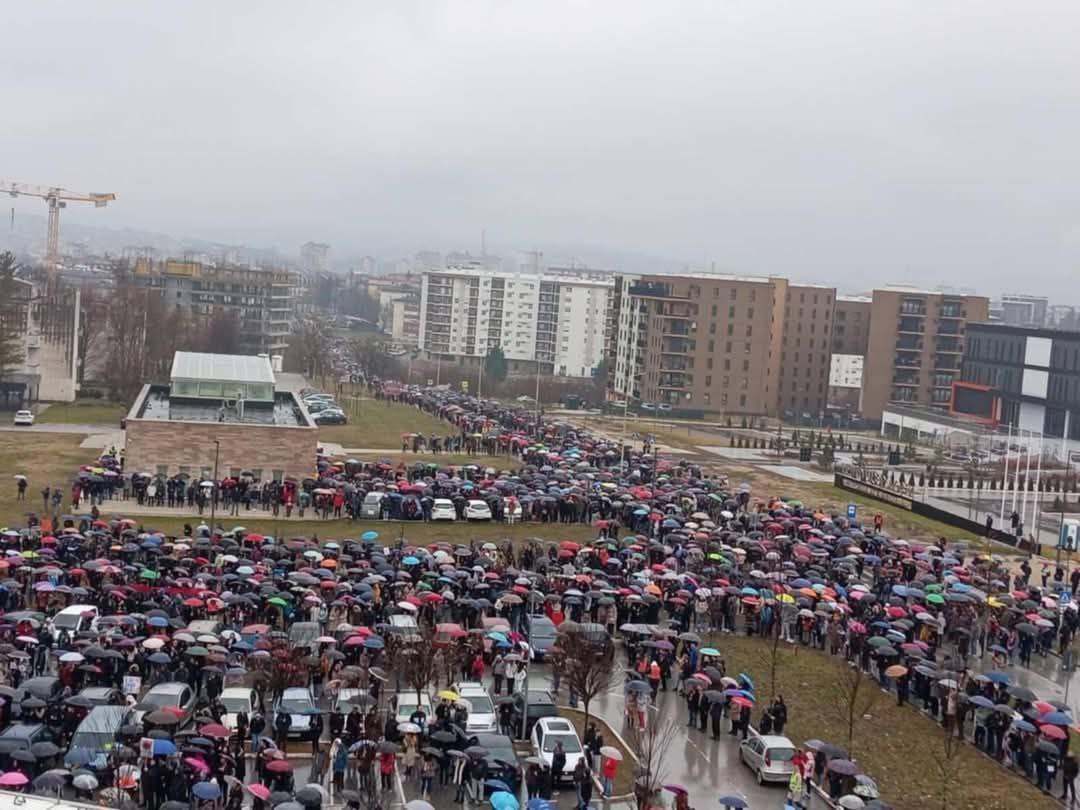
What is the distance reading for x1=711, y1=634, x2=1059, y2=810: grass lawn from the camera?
18.8 m

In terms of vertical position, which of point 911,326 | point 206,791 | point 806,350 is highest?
point 911,326

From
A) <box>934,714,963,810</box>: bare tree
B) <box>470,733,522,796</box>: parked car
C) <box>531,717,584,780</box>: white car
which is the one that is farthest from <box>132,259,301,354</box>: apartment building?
<box>470,733,522,796</box>: parked car

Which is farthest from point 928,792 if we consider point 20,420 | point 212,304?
point 212,304

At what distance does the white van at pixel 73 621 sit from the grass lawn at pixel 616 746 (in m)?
8.19

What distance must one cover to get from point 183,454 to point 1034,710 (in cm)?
2680

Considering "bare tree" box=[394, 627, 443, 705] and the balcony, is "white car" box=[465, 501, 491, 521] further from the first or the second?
the balcony

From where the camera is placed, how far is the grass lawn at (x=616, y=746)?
18344 mm

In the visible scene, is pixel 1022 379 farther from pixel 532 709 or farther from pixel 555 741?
pixel 555 741

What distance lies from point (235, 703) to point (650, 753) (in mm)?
6325

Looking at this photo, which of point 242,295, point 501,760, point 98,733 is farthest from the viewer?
point 242,295

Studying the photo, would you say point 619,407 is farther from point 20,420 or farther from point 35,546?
point 35,546

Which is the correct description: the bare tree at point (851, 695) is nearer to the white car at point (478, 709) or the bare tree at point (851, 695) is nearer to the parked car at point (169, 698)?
the white car at point (478, 709)

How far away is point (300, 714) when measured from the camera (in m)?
18.9

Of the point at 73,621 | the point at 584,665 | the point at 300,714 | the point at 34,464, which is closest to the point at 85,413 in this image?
the point at 34,464
